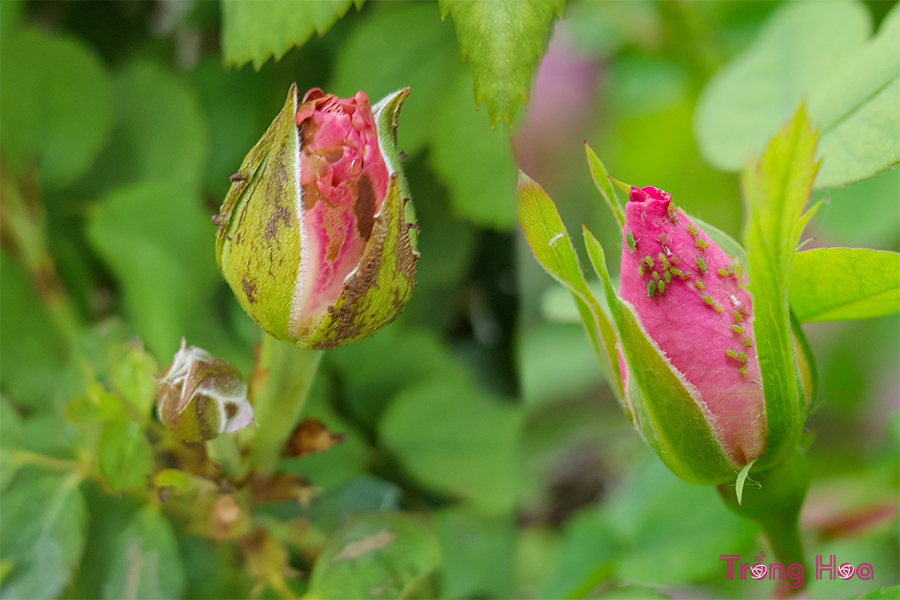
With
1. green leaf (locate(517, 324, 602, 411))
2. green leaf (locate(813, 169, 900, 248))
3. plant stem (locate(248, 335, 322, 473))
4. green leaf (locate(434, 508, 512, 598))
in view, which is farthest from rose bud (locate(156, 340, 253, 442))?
green leaf (locate(517, 324, 602, 411))

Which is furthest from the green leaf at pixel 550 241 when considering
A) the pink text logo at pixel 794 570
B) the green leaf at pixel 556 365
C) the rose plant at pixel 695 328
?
the green leaf at pixel 556 365

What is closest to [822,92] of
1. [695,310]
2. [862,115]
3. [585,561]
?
[862,115]

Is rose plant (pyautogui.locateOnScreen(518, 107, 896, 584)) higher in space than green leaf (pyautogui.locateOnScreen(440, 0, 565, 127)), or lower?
lower

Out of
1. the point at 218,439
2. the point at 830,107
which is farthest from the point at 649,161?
the point at 218,439

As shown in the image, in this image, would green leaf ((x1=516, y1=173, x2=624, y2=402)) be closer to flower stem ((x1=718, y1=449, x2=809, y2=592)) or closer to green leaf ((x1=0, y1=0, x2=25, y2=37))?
flower stem ((x1=718, y1=449, x2=809, y2=592))

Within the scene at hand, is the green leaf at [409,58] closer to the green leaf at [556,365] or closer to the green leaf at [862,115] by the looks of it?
the green leaf at [862,115]

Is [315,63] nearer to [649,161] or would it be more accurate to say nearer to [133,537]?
[133,537]
